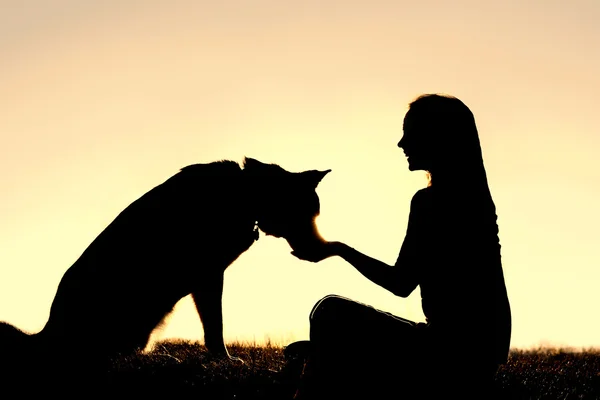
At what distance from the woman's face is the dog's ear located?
133 inches

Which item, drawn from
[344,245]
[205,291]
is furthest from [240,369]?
[344,245]

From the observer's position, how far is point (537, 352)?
26.9ft

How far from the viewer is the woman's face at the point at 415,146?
11.0ft

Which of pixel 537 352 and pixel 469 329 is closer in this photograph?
pixel 469 329

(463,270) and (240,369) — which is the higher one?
(463,270)

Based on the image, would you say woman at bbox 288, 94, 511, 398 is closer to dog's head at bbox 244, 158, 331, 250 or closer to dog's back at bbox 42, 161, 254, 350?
dog's back at bbox 42, 161, 254, 350

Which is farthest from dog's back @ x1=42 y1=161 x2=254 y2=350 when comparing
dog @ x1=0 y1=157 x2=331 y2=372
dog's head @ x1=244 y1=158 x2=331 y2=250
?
dog's head @ x1=244 y1=158 x2=331 y2=250

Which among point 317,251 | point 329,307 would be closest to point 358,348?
point 329,307

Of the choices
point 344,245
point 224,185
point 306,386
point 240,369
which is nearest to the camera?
point 306,386

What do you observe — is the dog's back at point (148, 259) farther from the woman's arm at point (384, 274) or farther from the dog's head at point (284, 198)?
the woman's arm at point (384, 274)

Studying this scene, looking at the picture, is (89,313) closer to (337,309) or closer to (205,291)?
(205,291)

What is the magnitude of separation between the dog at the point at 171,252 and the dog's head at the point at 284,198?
0.4 inches

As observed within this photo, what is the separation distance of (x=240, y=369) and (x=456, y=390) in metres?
2.25

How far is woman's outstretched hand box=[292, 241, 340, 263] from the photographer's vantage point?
3256mm
